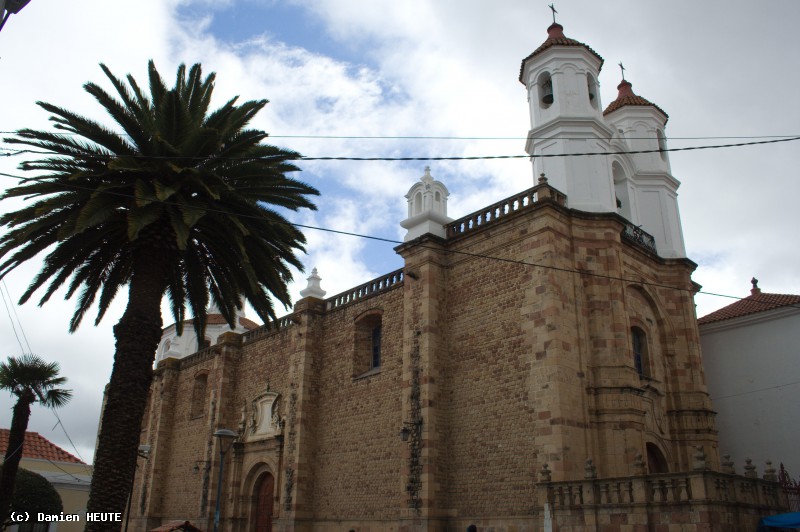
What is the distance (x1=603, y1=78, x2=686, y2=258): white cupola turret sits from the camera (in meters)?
22.6

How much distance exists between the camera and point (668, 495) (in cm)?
1302

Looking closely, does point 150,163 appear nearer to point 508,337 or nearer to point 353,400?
point 508,337

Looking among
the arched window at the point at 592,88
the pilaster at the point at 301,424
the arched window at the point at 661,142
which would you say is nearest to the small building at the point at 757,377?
the arched window at the point at 661,142

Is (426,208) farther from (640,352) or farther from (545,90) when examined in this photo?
(640,352)

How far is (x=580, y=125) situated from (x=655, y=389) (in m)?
8.42

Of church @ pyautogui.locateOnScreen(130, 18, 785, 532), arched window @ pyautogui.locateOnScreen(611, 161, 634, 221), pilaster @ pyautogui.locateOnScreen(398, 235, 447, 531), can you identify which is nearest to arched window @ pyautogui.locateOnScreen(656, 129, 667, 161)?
church @ pyautogui.locateOnScreen(130, 18, 785, 532)

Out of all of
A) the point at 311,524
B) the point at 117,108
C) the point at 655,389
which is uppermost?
the point at 117,108

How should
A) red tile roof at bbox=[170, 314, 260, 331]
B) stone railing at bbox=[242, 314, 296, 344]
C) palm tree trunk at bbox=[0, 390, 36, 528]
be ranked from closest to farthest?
palm tree trunk at bbox=[0, 390, 36, 528]
stone railing at bbox=[242, 314, 296, 344]
red tile roof at bbox=[170, 314, 260, 331]

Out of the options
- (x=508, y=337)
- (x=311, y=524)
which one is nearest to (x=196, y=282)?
(x=508, y=337)

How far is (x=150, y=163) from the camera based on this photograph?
44.8ft

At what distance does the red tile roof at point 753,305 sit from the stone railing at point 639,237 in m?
3.87

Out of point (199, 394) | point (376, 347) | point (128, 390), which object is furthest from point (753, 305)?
point (199, 394)

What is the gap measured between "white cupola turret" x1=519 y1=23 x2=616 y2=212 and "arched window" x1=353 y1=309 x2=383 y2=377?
25.8ft

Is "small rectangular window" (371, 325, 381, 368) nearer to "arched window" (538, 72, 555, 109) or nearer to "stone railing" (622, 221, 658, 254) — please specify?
"stone railing" (622, 221, 658, 254)
